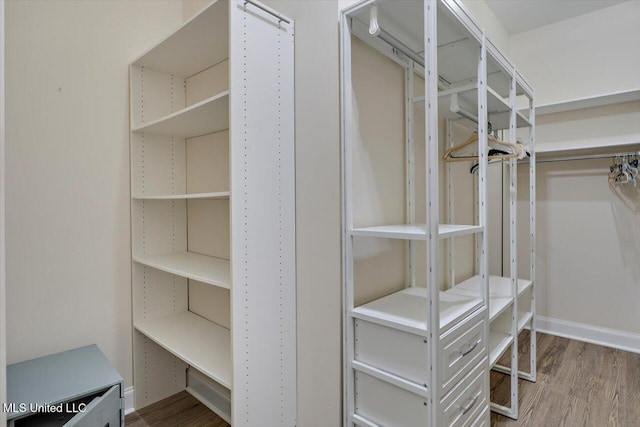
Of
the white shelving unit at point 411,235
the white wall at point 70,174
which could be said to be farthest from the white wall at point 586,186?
the white wall at point 70,174

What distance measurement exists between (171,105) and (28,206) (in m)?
0.97

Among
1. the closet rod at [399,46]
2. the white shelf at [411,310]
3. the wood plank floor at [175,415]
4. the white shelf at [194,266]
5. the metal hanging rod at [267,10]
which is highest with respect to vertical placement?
the metal hanging rod at [267,10]

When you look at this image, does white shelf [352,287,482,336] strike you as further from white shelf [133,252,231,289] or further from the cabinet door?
the cabinet door

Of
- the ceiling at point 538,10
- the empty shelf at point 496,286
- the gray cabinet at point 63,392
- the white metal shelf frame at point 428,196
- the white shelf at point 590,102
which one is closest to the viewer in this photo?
the white metal shelf frame at point 428,196

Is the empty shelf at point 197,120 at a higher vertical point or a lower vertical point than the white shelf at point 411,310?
higher

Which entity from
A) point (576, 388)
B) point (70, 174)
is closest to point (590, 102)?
point (576, 388)

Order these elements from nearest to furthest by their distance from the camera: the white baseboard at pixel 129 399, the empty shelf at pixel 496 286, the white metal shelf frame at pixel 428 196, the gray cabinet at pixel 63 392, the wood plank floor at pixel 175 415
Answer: the white metal shelf frame at pixel 428 196
the gray cabinet at pixel 63 392
the wood plank floor at pixel 175 415
the white baseboard at pixel 129 399
the empty shelf at pixel 496 286

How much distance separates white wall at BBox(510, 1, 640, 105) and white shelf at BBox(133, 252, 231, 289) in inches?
129

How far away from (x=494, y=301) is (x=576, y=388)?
103 centimetres

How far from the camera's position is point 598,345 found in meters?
2.96

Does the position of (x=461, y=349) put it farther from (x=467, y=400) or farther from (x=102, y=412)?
(x=102, y=412)

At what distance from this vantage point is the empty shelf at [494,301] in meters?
1.76

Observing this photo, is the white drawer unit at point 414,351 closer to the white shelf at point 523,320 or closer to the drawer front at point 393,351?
the drawer front at point 393,351

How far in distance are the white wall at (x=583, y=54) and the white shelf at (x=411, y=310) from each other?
8.49 feet
